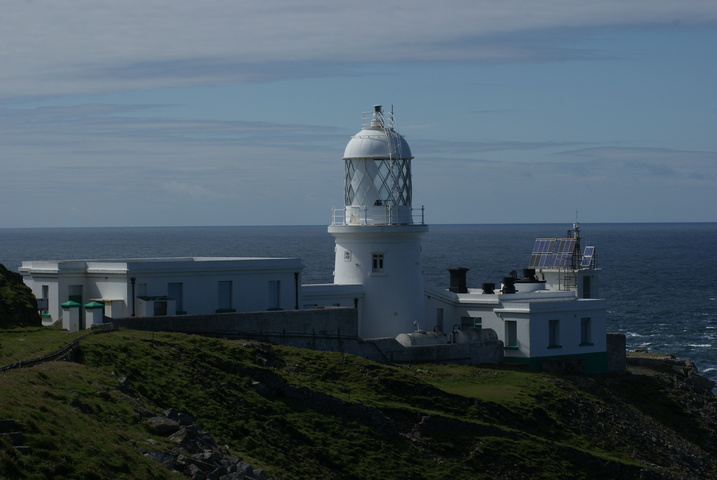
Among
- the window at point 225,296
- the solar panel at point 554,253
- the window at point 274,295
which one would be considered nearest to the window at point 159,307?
the window at point 225,296

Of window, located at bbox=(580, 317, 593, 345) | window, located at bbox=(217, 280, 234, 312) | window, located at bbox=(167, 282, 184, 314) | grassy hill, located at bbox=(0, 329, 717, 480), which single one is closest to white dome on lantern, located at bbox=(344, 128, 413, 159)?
window, located at bbox=(217, 280, 234, 312)

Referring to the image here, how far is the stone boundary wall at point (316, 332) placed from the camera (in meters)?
36.1

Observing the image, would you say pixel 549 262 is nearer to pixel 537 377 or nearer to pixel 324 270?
pixel 537 377

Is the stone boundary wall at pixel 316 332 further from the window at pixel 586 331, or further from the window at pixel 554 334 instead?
the window at pixel 586 331

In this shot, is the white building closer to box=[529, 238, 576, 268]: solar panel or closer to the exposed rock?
the exposed rock

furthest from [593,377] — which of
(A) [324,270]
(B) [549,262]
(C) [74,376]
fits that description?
(A) [324,270]

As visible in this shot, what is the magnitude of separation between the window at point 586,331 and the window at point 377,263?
28.8 feet

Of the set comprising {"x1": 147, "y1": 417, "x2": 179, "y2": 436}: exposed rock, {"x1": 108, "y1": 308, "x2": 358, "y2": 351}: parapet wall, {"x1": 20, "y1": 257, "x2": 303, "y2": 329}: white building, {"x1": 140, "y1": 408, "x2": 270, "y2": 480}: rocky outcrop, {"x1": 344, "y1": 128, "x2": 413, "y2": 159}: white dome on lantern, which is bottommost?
{"x1": 140, "y1": 408, "x2": 270, "y2": 480}: rocky outcrop

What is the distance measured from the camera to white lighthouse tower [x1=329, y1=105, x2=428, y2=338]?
45.2 metres

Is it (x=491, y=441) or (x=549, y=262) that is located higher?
(x=549, y=262)

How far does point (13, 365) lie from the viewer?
79.2ft

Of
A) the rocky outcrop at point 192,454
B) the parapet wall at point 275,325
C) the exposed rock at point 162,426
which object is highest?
the parapet wall at point 275,325

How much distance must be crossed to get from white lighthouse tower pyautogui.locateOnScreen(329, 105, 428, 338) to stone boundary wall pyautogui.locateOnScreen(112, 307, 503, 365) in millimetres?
3749

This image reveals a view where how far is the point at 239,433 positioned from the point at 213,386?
2427 mm
